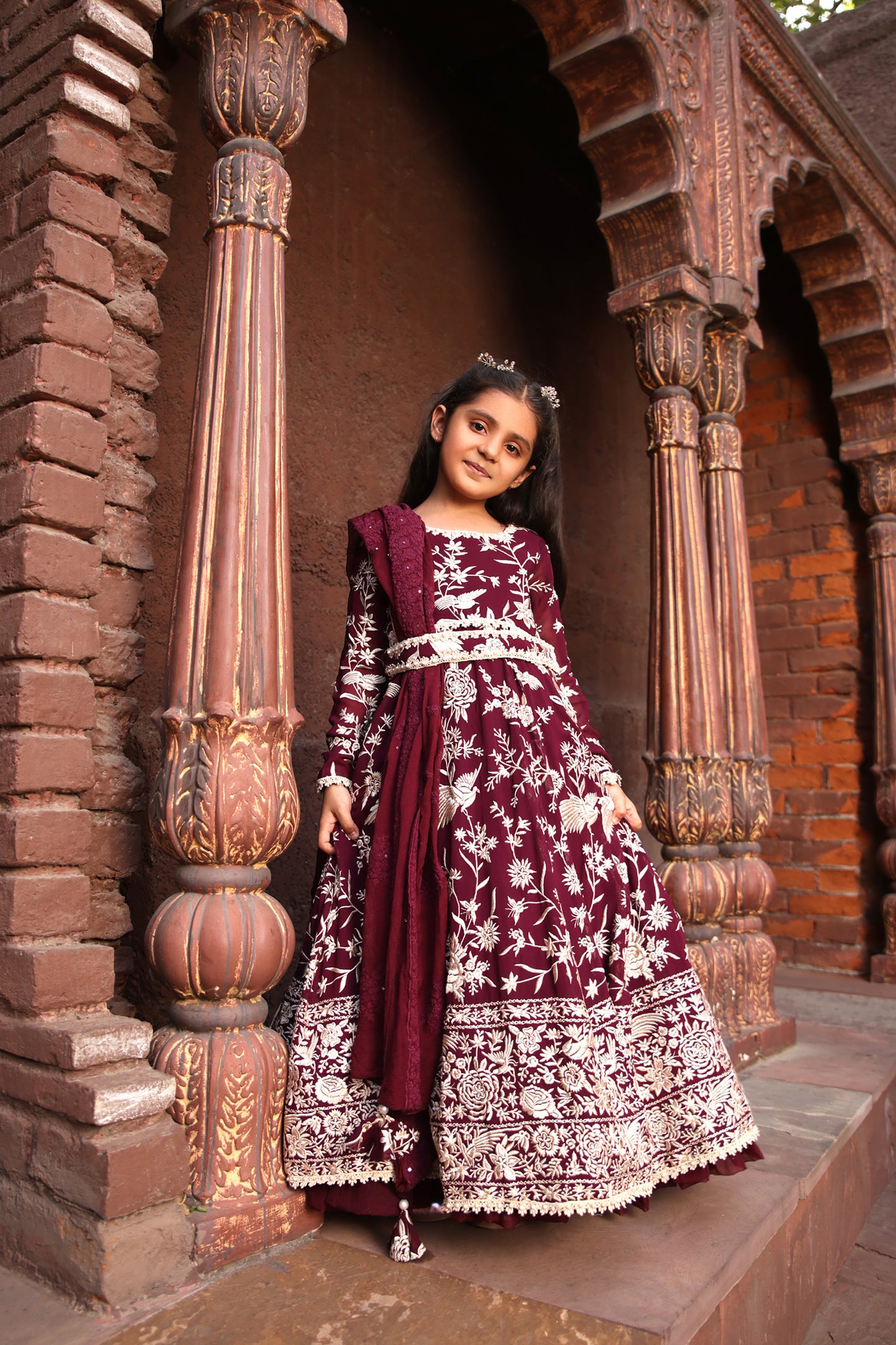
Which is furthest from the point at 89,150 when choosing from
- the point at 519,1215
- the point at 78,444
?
the point at 519,1215

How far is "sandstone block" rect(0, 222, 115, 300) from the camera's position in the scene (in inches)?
75.3

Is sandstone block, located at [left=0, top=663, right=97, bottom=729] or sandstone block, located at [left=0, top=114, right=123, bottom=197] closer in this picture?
sandstone block, located at [left=0, top=663, right=97, bottom=729]

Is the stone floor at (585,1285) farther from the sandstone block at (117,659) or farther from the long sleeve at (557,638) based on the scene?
the sandstone block at (117,659)

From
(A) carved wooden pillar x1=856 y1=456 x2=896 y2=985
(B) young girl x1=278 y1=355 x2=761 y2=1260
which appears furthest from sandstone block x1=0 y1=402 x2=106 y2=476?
(A) carved wooden pillar x1=856 y1=456 x2=896 y2=985

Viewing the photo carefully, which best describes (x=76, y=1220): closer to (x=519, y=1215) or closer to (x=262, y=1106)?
(x=262, y=1106)

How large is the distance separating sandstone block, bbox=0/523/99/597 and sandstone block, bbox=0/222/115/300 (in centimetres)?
48

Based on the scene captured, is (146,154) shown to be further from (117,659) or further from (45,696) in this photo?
(45,696)

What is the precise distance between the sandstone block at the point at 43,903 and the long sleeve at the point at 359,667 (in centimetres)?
52

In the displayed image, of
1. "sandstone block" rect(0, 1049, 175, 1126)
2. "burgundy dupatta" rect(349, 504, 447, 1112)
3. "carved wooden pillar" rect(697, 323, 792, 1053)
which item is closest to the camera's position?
"sandstone block" rect(0, 1049, 175, 1126)

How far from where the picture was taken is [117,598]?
2254 mm

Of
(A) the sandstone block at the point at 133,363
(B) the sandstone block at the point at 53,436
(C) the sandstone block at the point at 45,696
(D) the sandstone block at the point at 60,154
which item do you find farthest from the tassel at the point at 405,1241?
(D) the sandstone block at the point at 60,154

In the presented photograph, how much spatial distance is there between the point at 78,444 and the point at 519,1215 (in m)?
1.58

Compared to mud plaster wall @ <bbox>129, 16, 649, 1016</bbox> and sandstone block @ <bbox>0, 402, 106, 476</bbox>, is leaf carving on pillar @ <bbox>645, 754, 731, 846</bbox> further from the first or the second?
sandstone block @ <bbox>0, 402, 106, 476</bbox>

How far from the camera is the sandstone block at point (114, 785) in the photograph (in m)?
2.19
